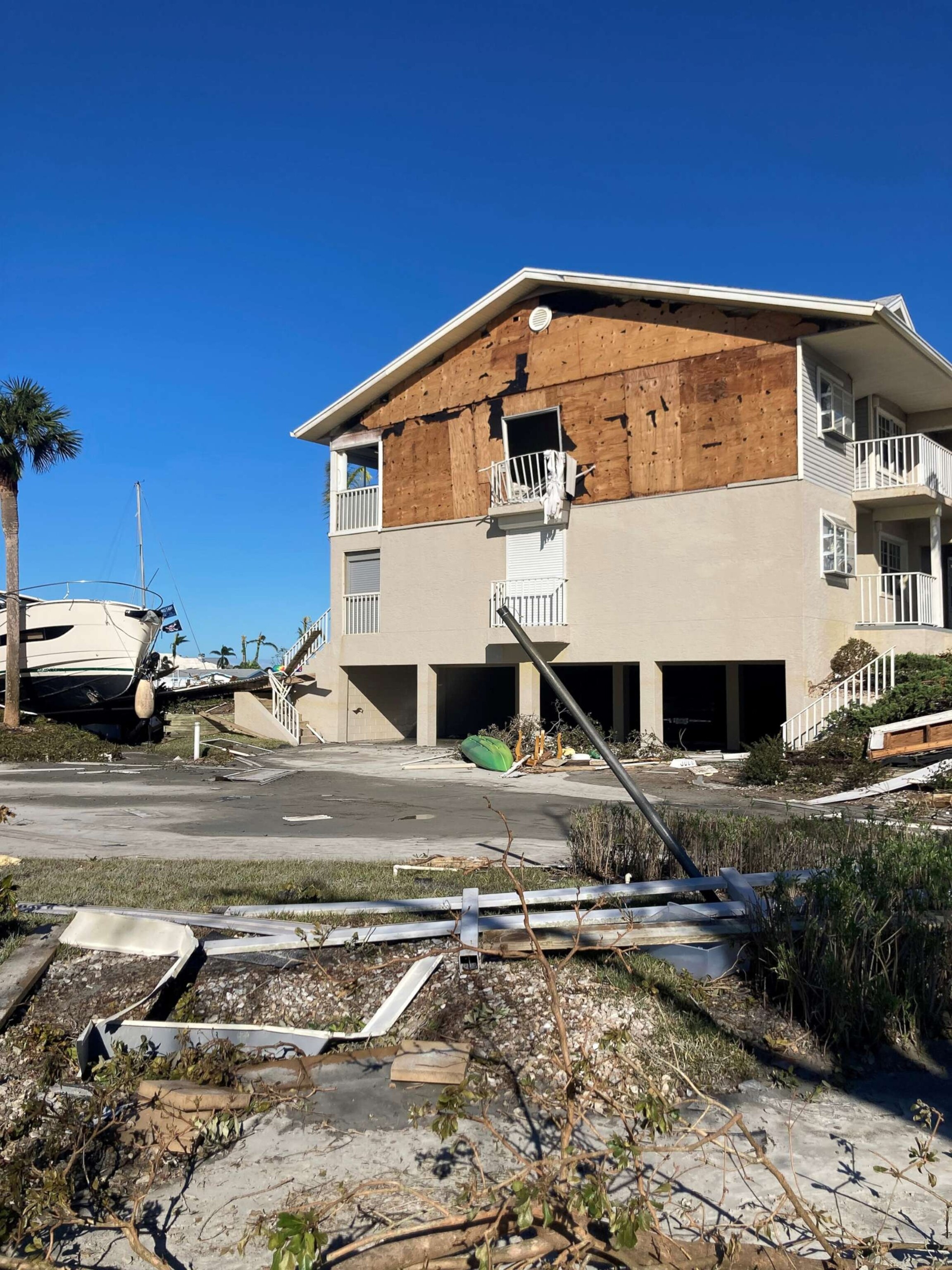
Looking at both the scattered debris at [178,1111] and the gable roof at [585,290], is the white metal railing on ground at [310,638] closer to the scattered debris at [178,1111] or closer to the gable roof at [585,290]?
the gable roof at [585,290]

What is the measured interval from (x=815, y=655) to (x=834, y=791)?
5.55 meters

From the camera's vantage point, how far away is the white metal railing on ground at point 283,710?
81.6 feet

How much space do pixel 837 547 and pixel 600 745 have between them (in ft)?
49.6

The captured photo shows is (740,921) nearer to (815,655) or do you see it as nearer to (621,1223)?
(621,1223)

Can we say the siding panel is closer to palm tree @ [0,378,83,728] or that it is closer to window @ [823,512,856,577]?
window @ [823,512,856,577]

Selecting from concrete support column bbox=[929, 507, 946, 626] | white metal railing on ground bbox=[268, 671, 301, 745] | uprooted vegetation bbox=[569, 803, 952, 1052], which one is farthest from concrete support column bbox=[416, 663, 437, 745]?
uprooted vegetation bbox=[569, 803, 952, 1052]

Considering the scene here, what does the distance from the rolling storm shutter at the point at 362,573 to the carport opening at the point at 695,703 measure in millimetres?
8718

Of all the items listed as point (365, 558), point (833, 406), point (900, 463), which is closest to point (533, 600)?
point (365, 558)

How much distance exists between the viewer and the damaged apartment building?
18.6 m

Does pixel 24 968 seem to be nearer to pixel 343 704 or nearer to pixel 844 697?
pixel 844 697

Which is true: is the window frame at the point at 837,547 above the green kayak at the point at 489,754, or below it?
above

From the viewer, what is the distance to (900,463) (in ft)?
70.2

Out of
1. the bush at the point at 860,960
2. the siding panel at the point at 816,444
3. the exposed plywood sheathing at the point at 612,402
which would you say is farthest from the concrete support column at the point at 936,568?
the bush at the point at 860,960

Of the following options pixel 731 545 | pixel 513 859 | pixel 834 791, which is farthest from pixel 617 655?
pixel 513 859
